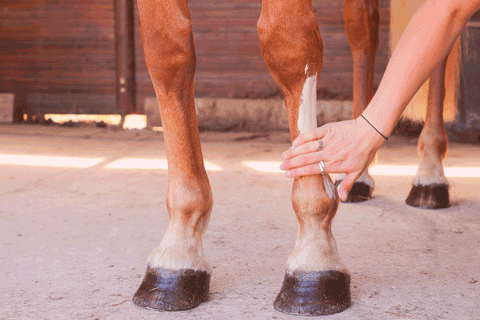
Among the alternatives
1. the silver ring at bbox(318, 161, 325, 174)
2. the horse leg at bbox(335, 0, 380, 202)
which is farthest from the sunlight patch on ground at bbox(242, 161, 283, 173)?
the silver ring at bbox(318, 161, 325, 174)

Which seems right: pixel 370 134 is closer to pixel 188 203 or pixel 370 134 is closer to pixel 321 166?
pixel 321 166

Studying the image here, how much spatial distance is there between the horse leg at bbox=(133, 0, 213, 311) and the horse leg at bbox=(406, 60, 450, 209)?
3.44ft

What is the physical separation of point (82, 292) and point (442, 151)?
1.48m

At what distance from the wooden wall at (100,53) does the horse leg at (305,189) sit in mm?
4430

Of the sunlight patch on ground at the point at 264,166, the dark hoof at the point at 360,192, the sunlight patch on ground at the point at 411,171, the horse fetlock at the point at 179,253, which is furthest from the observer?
the sunlight patch on ground at the point at 264,166

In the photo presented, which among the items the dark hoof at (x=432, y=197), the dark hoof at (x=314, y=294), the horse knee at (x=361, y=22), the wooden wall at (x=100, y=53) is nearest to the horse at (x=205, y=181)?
the dark hoof at (x=314, y=294)

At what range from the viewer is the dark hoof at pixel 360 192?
193 centimetres

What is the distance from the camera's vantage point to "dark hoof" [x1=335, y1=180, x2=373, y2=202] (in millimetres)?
1935

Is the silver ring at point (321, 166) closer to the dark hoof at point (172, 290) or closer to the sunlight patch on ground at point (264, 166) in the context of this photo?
the dark hoof at point (172, 290)

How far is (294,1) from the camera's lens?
0.95m

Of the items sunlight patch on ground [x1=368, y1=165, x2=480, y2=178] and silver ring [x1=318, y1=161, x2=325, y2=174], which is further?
sunlight patch on ground [x1=368, y1=165, x2=480, y2=178]

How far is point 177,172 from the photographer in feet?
3.53

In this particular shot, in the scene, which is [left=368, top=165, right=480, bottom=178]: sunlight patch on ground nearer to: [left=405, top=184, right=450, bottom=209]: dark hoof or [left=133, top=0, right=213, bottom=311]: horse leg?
[left=405, top=184, right=450, bottom=209]: dark hoof

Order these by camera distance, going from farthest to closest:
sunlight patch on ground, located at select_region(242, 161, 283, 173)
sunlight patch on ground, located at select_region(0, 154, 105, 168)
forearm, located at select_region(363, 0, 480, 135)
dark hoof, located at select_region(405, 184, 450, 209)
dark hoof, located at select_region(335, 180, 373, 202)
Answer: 1. sunlight patch on ground, located at select_region(0, 154, 105, 168)
2. sunlight patch on ground, located at select_region(242, 161, 283, 173)
3. dark hoof, located at select_region(335, 180, 373, 202)
4. dark hoof, located at select_region(405, 184, 450, 209)
5. forearm, located at select_region(363, 0, 480, 135)
